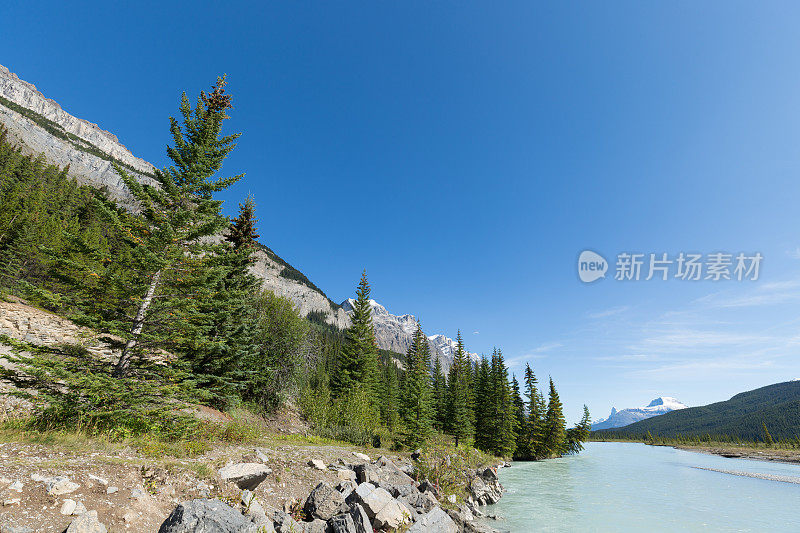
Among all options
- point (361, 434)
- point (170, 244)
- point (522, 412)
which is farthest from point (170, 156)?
point (522, 412)

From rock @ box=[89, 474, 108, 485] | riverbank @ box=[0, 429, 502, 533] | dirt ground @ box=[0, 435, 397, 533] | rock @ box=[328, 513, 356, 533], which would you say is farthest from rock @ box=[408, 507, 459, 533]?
rock @ box=[89, 474, 108, 485]

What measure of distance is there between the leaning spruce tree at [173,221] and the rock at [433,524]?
36.6 feet

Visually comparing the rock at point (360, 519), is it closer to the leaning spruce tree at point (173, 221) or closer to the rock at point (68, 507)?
the rock at point (68, 507)

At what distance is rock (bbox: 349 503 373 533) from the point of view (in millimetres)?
7448

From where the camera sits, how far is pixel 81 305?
431 inches

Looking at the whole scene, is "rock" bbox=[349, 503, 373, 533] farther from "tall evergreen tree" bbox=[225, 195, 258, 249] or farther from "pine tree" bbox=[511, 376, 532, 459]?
"pine tree" bbox=[511, 376, 532, 459]

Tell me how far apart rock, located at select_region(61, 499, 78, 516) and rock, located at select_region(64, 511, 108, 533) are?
27.6 inches

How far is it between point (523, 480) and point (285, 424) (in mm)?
22329

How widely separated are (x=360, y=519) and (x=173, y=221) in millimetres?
12461

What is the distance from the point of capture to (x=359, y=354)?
131 ft

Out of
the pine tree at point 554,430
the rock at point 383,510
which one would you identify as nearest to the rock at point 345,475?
the rock at point 383,510

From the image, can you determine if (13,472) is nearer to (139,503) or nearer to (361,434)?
(139,503)

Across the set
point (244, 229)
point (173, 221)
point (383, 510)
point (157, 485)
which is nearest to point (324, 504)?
point (383, 510)

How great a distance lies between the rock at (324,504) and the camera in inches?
320
